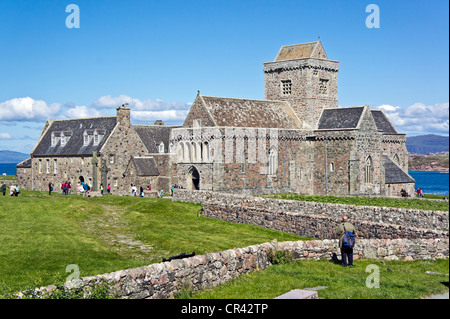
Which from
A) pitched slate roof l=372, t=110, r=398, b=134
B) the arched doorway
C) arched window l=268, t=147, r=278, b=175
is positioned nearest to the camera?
the arched doorway

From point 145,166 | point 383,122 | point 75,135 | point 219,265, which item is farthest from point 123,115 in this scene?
point 219,265

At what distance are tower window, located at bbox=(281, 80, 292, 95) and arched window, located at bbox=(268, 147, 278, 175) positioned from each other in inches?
367

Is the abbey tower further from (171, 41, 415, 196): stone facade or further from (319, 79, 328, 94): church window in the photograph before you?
(171, 41, 415, 196): stone facade

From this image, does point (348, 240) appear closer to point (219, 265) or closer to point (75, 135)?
point (219, 265)

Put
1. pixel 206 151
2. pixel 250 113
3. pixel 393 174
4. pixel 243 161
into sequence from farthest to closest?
pixel 393 174, pixel 250 113, pixel 243 161, pixel 206 151

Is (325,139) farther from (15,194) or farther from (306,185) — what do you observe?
(15,194)

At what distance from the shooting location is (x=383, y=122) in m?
64.6

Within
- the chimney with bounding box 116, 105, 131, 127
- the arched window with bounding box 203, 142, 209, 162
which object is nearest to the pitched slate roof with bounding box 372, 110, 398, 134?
the arched window with bounding box 203, 142, 209, 162

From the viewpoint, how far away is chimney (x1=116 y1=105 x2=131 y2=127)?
6391 cm

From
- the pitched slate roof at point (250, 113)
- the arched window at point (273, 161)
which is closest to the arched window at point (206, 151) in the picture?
the pitched slate roof at point (250, 113)

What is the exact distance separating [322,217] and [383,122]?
39.0 metres

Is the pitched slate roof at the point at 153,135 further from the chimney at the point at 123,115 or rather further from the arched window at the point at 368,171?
the arched window at the point at 368,171

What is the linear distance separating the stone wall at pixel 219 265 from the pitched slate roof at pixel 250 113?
31.0 m

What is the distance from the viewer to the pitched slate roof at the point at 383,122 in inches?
2515
